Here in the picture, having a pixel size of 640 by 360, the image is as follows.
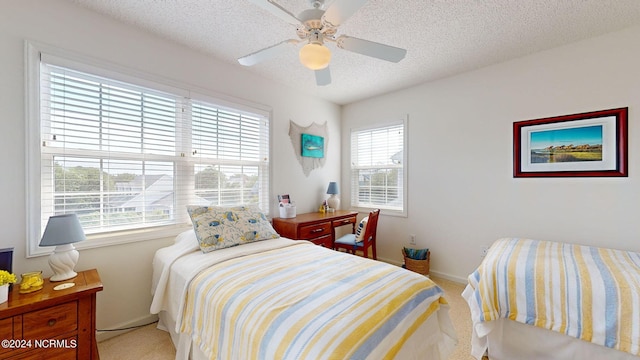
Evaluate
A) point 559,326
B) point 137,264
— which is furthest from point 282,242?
point 559,326

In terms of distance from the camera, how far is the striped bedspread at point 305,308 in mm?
999

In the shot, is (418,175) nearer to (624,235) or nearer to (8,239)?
(624,235)

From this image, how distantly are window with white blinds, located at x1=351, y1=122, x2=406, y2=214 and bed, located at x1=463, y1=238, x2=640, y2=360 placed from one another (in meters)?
1.79

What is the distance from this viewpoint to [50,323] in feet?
4.71

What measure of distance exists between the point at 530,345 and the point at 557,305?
13.3 inches

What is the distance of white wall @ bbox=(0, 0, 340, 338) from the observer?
1.65m

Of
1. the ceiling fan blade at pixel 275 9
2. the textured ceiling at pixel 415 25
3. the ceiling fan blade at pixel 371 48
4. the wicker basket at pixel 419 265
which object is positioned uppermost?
the textured ceiling at pixel 415 25

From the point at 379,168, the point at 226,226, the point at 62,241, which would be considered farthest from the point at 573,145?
the point at 62,241

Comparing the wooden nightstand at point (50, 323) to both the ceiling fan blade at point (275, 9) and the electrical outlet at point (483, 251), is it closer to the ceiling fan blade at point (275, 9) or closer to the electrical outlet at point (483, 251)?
the ceiling fan blade at point (275, 9)

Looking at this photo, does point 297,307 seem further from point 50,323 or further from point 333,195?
point 333,195

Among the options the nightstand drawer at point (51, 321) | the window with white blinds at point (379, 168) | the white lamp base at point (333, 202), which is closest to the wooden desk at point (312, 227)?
the white lamp base at point (333, 202)

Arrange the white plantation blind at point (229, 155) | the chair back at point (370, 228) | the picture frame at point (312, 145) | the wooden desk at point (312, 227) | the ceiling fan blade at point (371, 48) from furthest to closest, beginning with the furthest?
the picture frame at point (312, 145) < the chair back at point (370, 228) < the wooden desk at point (312, 227) < the white plantation blind at point (229, 155) < the ceiling fan blade at point (371, 48)

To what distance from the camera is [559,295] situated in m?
1.55

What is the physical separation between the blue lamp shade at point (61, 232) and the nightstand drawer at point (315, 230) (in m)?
1.86
